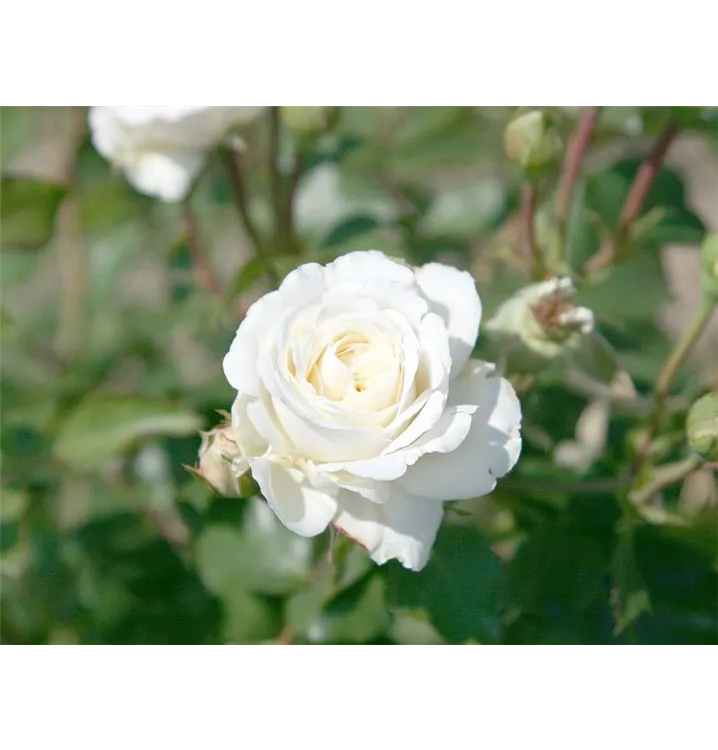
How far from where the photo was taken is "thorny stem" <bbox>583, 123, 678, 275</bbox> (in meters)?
0.89

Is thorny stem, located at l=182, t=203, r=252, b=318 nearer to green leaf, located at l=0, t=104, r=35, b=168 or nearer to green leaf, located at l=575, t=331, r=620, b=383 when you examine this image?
green leaf, located at l=0, t=104, r=35, b=168

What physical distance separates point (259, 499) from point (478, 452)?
0.95ft

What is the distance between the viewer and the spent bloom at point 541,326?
2.26 feet

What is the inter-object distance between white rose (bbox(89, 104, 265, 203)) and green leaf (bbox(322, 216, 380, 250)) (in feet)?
0.67

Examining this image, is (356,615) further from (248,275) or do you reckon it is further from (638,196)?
(638,196)

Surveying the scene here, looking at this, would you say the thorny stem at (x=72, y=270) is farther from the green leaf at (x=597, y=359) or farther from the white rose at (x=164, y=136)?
the green leaf at (x=597, y=359)

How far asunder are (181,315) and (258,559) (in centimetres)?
30

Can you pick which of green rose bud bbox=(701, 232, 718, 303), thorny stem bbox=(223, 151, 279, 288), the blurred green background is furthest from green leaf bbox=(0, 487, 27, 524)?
green rose bud bbox=(701, 232, 718, 303)

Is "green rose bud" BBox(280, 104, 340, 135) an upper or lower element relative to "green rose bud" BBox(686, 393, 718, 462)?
upper

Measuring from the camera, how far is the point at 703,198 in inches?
83.4

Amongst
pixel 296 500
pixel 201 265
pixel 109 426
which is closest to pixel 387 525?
pixel 296 500

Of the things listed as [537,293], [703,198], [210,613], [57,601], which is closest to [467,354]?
[537,293]

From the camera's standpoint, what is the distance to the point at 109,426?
0.86m

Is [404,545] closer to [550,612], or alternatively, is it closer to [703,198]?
[550,612]
